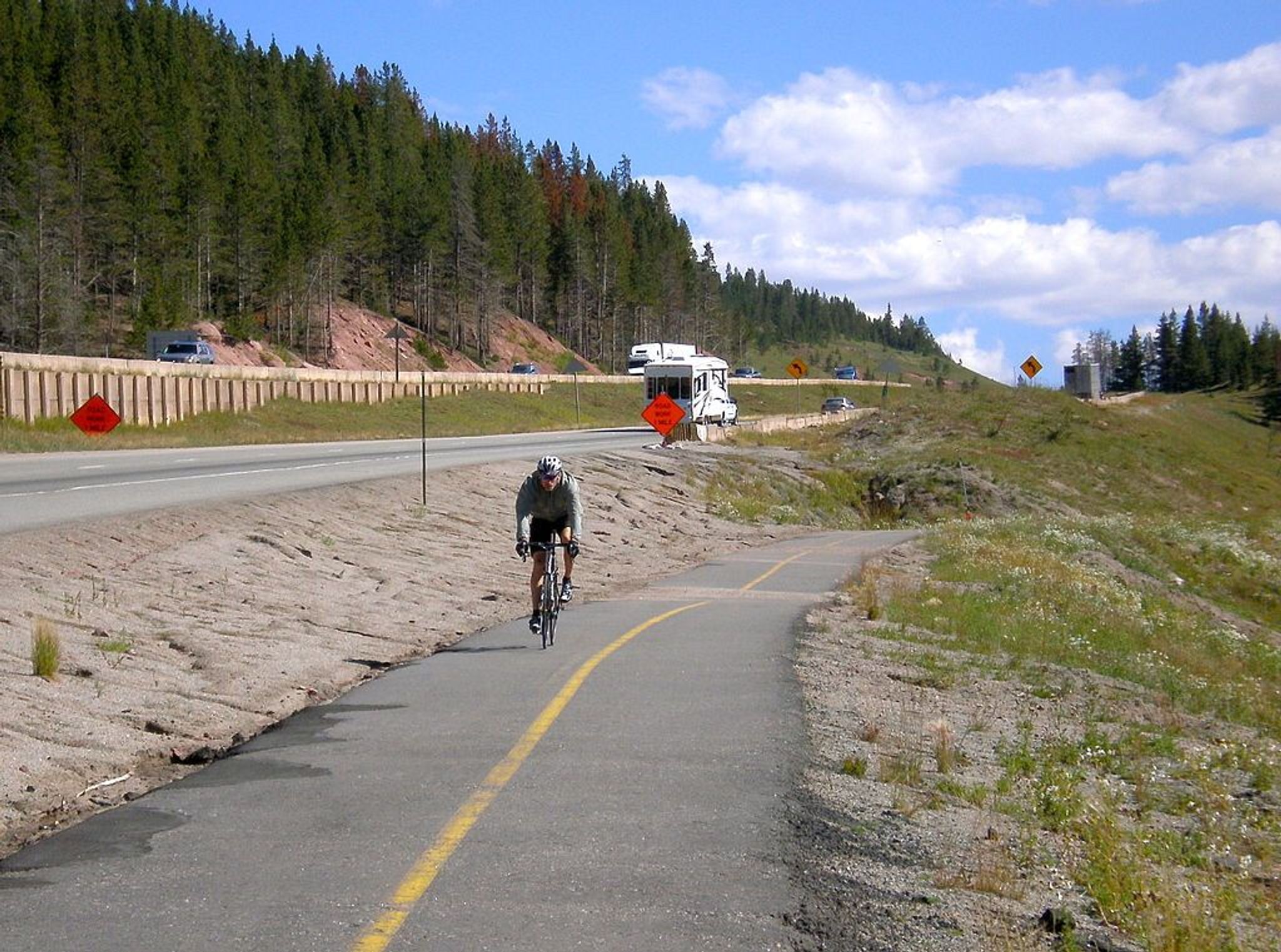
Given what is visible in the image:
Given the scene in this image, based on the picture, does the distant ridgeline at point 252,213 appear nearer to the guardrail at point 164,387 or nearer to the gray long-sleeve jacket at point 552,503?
the guardrail at point 164,387

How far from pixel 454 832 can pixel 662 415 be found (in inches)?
1472

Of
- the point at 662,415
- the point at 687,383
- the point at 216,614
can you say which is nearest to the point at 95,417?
the point at 662,415

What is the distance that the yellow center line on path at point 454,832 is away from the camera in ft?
19.1

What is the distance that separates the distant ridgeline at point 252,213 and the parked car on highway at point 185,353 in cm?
597

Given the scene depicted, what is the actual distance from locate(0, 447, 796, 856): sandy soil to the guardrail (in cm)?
1417

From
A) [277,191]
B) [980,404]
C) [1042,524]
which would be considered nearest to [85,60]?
[277,191]

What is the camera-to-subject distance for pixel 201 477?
93.7ft

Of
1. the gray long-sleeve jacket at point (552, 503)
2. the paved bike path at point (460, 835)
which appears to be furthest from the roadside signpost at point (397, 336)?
the paved bike path at point (460, 835)

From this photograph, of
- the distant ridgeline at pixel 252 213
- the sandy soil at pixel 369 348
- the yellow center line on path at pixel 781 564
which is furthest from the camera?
the sandy soil at pixel 369 348

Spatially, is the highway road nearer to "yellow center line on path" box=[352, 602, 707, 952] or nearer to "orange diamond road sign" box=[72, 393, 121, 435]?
"orange diamond road sign" box=[72, 393, 121, 435]

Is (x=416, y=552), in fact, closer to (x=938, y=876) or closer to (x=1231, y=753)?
(x=1231, y=753)

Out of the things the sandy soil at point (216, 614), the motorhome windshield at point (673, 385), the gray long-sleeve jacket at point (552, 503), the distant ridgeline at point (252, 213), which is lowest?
the sandy soil at point (216, 614)

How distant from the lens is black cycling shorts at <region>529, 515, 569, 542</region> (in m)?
15.1

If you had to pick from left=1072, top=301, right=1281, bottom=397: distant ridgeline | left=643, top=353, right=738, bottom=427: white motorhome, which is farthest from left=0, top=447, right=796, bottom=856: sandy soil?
left=1072, top=301, right=1281, bottom=397: distant ridgeline
